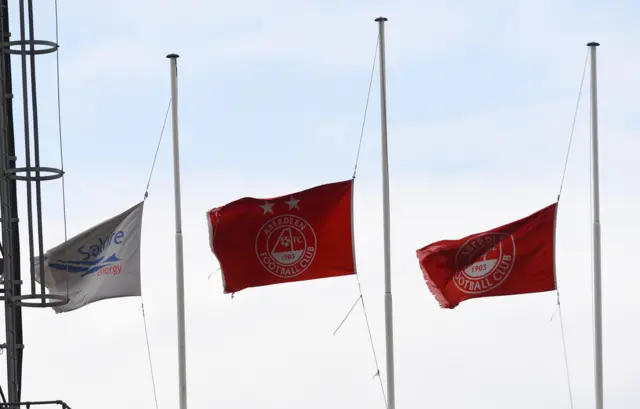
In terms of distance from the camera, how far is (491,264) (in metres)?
32.8

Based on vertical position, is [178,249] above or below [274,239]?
below

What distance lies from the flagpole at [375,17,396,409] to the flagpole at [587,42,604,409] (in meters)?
4.03

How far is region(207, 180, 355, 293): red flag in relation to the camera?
32.5m

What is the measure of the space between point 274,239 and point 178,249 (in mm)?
1897

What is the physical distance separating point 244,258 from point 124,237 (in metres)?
2.32

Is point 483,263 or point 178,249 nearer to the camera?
point 483,263

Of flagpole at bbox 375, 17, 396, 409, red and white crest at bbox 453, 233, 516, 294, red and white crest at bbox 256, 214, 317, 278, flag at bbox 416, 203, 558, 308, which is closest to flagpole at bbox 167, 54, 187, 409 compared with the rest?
red and white crest at bbox 256, 214, 317, 278

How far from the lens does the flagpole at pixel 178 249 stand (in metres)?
32.4

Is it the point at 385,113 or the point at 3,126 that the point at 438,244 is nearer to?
the point at 385,113

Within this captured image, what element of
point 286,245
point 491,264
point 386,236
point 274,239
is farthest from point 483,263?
point 274,239

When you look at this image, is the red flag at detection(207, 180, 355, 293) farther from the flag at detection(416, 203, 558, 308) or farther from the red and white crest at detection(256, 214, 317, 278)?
the flag at detection(416, 203, 558, 308)

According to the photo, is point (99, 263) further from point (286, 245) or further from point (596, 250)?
point (596, 250)

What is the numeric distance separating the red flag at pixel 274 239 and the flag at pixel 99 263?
1.57 m

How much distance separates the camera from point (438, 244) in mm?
32906
